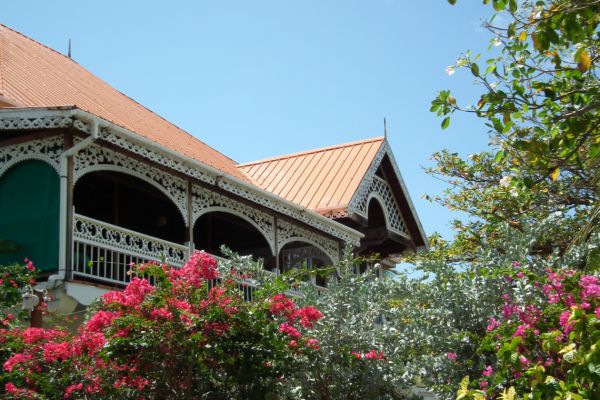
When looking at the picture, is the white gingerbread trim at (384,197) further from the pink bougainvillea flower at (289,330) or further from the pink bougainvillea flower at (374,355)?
the pink bougainvillea flower at (289,330)

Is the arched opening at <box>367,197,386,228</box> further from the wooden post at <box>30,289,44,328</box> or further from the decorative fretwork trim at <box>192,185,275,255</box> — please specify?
the wooden post at <box>30,289,44,328</box>

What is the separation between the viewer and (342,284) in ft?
24.0

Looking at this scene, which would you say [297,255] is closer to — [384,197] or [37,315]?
[384,197]

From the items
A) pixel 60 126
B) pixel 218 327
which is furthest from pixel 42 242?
pixel 218 327

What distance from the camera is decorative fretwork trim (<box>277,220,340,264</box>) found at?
14.3m

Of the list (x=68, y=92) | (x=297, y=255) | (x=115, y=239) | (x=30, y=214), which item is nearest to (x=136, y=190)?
(x=68, y=92)

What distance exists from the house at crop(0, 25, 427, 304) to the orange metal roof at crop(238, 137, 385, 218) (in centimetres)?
4

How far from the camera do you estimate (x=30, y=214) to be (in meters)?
9.73

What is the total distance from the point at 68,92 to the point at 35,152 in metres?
2.73

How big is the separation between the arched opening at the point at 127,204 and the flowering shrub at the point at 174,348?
20.3 ft

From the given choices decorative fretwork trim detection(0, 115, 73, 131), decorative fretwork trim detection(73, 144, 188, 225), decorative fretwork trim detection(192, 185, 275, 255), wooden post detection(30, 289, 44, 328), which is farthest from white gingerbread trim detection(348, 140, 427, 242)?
wooden post detection(30, 289, 44, 328)

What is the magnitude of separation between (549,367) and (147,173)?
6.98 m

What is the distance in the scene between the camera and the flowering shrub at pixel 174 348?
6180 mm

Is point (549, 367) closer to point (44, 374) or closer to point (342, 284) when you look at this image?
point (342, 284)
